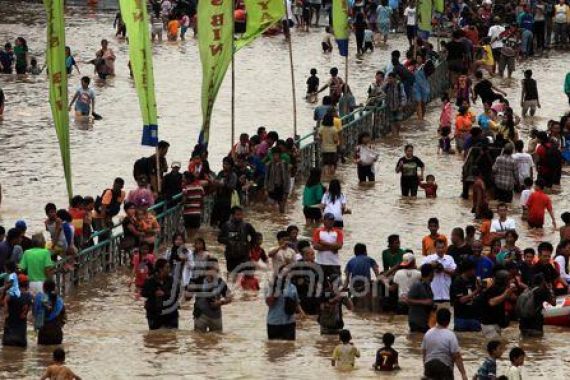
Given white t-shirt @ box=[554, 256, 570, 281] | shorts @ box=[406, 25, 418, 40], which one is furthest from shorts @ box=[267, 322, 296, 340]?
shorts @ box=[406, 25, 418, 40]

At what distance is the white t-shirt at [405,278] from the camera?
29.4m

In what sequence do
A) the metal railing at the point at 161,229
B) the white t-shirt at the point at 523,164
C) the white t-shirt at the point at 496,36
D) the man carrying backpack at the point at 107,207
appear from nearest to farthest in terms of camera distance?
the metal railing at the point at 161,229 → the man carrying backpack at the point at 107,207 → the white t-shirt at the point at 523,164 → the white t-shirt at the point at 496,36

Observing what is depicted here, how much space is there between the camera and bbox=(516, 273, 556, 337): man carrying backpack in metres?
28.2

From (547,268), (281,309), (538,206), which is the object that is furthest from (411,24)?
(281,309)

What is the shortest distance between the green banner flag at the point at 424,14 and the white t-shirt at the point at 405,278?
20.7 m

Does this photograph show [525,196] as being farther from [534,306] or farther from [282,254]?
[534,306]

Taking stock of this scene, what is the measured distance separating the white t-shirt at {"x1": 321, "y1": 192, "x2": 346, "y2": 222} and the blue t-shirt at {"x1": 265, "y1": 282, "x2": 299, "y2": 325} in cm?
643

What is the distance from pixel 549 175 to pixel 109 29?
25.2 m

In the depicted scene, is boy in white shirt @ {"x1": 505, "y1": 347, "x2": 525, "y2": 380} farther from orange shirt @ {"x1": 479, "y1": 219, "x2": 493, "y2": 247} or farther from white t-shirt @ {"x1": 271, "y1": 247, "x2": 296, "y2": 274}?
orange shirt @ {"x1": 479, "y1": 219, "x2": 493, "y2": 247}

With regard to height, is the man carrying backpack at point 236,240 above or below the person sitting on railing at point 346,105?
below

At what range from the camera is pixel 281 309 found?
28000 millimetres

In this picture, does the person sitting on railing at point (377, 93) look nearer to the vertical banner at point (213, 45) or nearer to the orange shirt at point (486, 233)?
the vertical banner at point (213, 45)

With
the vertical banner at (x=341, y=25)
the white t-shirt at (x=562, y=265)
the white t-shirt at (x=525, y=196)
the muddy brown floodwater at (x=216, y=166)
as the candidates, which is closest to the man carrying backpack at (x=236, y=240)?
the muddy brown floodwater at (x=216, y=166)

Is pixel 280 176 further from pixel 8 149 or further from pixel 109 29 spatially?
pixel 109 29
